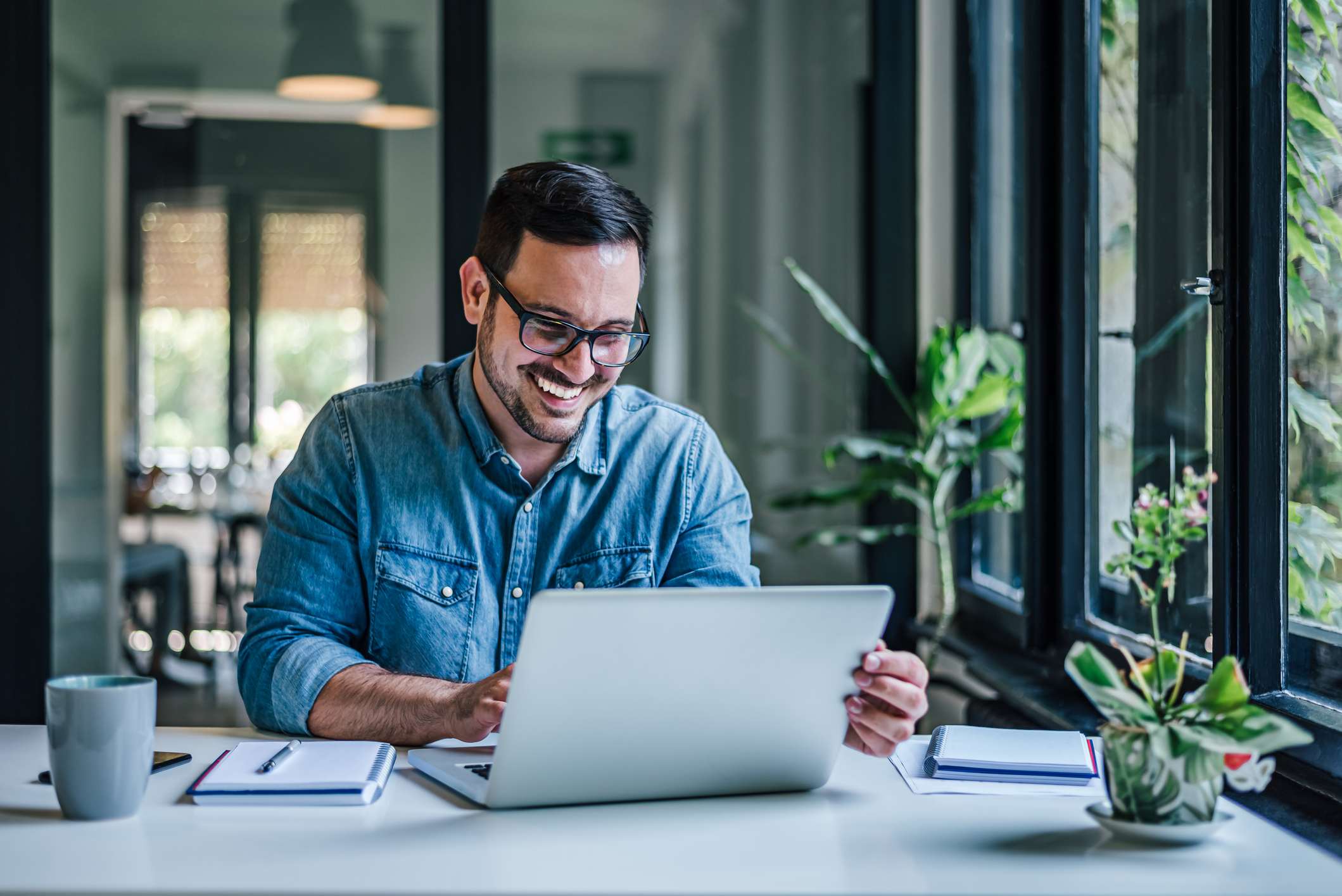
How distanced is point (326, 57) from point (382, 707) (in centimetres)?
224

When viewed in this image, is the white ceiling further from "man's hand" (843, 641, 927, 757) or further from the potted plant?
the potted plant

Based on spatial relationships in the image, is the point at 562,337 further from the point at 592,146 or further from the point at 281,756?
the point at 592,146

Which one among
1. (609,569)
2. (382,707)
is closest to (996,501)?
(609,569)

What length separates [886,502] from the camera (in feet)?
10.8

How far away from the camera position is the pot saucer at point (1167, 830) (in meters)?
1.07

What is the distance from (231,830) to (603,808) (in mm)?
330

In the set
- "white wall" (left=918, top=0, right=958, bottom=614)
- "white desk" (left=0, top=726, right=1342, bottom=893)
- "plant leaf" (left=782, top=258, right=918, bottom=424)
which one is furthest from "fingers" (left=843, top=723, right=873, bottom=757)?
"white wall" (left=918, top=0, right=958, bottom=614)

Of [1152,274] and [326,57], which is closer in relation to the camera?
[1152,274]

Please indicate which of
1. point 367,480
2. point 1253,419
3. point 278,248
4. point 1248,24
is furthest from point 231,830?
point 278,248

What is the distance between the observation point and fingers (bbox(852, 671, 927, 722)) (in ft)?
4.15

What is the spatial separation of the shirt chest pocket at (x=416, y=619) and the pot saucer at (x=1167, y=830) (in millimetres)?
925

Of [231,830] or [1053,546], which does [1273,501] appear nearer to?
[1053,546]

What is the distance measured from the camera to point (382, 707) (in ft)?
4.71

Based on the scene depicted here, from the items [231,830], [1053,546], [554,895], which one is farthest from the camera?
[1053,546]
